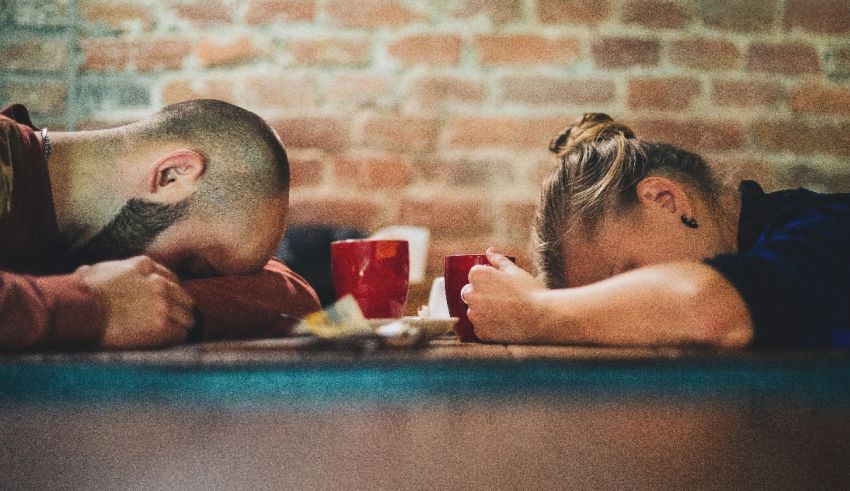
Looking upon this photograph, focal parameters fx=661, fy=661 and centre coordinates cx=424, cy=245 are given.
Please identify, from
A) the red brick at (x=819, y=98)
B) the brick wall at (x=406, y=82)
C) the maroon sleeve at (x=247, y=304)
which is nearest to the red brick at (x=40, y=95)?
the brick wall at (x=406, y=82)

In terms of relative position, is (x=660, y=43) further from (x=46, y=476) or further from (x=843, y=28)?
(x=46, y=476)

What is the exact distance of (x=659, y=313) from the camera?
65 cm

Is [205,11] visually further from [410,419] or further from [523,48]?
[410,419]

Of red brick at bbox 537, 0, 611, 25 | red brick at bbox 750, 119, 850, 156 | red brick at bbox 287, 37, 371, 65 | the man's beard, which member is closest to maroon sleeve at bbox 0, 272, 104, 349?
the man's beard

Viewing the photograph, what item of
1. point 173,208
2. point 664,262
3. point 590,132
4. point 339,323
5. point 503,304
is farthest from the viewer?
point 590,132

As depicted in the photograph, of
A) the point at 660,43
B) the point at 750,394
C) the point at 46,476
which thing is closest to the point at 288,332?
the point at 46,476

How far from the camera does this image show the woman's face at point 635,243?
3.03ft

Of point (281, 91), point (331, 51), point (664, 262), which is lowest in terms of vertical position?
point (664, 262)

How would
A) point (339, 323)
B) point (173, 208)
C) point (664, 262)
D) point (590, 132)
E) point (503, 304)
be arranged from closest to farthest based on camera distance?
1. point (339, 323)
2. point (503, 304)
3. point (664, 262)
4. point (173, 208)
5. point (590, 132)

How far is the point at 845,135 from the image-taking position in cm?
173

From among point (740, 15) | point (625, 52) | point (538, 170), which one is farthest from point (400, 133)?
point (740, 15)

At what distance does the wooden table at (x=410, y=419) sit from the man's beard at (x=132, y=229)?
0.53 metres

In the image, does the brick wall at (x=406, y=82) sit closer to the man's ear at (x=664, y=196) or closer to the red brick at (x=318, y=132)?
the red brick at (x=318, y=132)

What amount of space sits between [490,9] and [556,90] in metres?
0.27
